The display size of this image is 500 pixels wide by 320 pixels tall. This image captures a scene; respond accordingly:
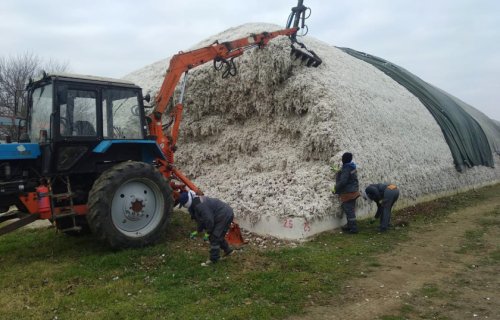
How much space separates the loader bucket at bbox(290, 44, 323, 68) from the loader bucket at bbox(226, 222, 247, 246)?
17.4 feet

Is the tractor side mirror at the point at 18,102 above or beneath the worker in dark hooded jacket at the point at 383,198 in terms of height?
above

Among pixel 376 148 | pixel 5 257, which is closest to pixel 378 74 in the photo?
pixel 376 148

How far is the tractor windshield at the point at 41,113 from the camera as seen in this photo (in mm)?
7371

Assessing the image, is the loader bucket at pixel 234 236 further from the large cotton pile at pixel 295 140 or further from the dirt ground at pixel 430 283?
the dirt ground at pixel 430 283

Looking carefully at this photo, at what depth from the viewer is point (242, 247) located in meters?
7.98

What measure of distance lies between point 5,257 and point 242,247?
164 inches

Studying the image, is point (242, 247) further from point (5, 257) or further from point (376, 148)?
point (376, 148)

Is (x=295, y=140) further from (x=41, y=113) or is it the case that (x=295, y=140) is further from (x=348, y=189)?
(x=41, y=113)

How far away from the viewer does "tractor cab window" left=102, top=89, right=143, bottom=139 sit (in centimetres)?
782

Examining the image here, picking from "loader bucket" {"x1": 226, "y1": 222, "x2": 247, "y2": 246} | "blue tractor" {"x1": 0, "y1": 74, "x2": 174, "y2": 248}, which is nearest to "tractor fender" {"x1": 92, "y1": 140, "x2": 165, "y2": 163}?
"blue tractor" {"x1": 0, "y1": 74, "x2": 174, "y2": 248}

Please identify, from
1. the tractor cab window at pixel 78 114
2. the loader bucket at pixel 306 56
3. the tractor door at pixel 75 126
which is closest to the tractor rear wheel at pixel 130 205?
the tractor door at pixel 75 126

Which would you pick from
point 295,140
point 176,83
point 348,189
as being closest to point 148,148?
point 176,83

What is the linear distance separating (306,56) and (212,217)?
6.08 metres

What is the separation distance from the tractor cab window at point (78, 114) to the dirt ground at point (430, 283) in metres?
4.83
